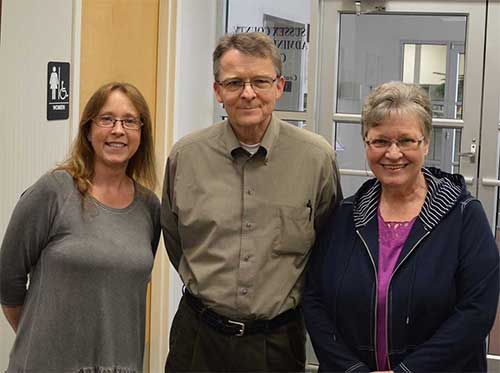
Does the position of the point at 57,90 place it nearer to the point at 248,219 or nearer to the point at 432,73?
the point at 248,219

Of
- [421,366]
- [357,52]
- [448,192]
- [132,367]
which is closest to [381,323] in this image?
[421,366]

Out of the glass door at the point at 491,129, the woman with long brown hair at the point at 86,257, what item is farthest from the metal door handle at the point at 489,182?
the woman with long brown hair at the point at 86,257

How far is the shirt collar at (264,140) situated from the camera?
8.00 feet

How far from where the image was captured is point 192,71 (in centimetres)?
437

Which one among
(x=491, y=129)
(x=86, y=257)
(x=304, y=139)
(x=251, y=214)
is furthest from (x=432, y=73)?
(x=86, y=257)

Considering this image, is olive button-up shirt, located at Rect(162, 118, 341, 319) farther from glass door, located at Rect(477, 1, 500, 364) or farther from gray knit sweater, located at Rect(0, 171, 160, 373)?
glass door, located at Rect(477, 1, 500, 364)

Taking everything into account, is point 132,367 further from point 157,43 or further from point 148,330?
point 157,43

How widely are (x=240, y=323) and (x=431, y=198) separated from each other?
2.14 feet

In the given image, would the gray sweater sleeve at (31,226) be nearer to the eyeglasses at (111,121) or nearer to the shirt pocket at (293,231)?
the eyeglasses at (111,121)

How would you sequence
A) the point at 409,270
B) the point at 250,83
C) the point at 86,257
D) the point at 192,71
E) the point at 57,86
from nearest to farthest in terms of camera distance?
the point at 409,270, the point at 86,257, the point at 250,83, the point at 57,86, the point at 192,71

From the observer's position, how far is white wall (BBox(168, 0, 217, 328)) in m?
4.21

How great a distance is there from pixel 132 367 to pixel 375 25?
8.69ft

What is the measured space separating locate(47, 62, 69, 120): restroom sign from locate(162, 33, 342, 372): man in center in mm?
674

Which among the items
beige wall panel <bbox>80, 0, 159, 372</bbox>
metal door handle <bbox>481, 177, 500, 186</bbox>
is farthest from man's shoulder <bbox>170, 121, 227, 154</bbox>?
metal door handle <bbox>481, 177, 500, 186</bbox>
